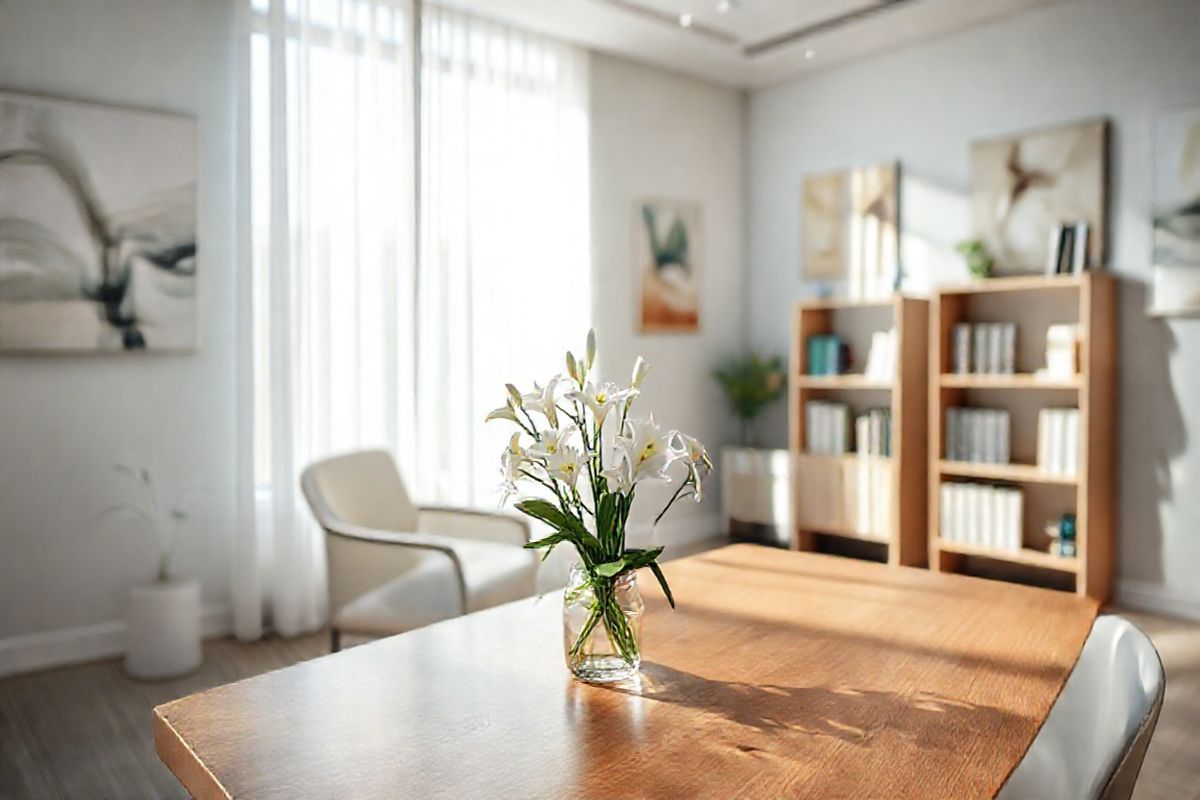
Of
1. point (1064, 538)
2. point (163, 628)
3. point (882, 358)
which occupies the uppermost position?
point (882, 358)

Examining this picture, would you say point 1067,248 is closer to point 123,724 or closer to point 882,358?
point 882,358

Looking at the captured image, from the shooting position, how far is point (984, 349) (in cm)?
461

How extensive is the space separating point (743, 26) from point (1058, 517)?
311 cm

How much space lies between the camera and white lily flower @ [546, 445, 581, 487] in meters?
1.52

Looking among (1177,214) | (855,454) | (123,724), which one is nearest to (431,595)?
(123,724)

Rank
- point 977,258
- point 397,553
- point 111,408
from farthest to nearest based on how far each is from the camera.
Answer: point 977,258
point 111,408
point 397,553

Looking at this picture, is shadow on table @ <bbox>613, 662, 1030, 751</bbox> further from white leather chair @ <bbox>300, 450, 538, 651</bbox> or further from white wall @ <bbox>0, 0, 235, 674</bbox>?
white wall @ <bbox>0, 0, 235, 674</bbox>

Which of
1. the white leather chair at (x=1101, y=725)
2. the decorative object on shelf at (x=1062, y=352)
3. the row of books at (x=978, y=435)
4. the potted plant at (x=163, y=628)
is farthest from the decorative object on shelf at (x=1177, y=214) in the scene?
the potted plant at (x=163, y=628)

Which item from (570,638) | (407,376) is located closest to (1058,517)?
(407,376)

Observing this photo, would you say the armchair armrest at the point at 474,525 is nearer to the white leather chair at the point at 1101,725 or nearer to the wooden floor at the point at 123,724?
the wooden floor at the point at 123,724

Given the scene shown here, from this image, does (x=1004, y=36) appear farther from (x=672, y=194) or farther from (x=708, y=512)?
(x=708, y=512)

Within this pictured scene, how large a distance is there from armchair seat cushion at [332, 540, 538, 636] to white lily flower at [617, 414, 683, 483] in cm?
153

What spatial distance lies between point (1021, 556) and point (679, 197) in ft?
9.65

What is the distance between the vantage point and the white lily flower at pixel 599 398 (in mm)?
1547
